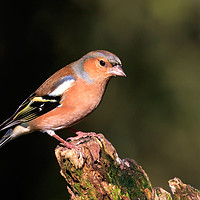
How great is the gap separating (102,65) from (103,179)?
139cm

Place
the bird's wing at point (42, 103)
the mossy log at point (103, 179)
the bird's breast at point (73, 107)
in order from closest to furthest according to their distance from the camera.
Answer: the mossy log at point (103, 179)
the bird's breast at point (73, 107)
the bird's wing at point (42, 103)

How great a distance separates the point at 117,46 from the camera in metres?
7.31

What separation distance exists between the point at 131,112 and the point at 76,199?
13.2ft

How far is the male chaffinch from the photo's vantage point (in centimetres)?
406

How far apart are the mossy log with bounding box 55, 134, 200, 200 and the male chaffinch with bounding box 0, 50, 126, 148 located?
627 millimetres

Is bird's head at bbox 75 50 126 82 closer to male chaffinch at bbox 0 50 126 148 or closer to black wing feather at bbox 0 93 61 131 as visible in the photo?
male chaffinch at bbox 0 50 126 148

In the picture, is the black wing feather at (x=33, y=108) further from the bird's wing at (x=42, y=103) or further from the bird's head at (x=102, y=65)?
the bird's head at (x=102, y=65)

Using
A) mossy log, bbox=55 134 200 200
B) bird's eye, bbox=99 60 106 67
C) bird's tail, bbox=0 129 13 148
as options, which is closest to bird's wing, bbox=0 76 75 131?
bird's tail, bbox=0 129 13 148

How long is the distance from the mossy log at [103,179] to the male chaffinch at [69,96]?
63cm

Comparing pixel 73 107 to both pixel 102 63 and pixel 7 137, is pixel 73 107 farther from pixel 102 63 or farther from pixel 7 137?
pixel 7 137

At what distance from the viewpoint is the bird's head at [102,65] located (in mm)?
4129

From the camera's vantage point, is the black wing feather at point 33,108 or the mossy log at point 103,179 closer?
the mossy log at point 103,179

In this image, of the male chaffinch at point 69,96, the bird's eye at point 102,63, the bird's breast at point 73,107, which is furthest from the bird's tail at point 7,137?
the bird's eye at point 102,63

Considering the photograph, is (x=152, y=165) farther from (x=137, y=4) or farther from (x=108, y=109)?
(x=137, y=4)
